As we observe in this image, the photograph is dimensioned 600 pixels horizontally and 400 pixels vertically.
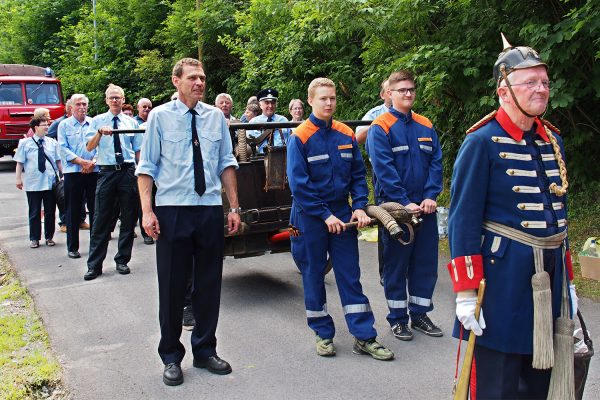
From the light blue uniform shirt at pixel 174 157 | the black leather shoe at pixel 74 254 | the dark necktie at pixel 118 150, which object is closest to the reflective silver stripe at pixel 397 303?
the light blue uniform shirt at pixel 174 157

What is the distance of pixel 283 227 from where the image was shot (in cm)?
696

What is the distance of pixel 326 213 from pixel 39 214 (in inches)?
260

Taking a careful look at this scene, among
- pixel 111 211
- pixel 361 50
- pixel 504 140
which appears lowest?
pixel 111 211

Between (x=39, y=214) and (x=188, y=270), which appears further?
(x=39, y=214)

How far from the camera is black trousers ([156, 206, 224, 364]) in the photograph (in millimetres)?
4777

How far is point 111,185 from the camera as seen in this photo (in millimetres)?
8117

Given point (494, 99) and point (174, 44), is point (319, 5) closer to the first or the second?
point (494, 99)

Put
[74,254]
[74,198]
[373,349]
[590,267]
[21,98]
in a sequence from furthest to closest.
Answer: [21,98]
[74,254]
[74,198]
[590,267]
[373,349]

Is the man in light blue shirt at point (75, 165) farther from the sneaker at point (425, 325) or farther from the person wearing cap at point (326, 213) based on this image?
the sneaker at point (425, 325)

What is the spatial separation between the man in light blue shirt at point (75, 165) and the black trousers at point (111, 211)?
2.78 ft

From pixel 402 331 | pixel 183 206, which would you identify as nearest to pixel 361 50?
pixel 402 331

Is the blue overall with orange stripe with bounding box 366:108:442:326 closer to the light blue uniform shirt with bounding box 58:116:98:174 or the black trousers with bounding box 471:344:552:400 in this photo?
the black trousers with bounding box 471:344:552:400

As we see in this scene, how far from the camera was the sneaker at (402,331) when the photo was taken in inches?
217

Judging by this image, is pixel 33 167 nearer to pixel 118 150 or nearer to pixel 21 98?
pixel 118 150
